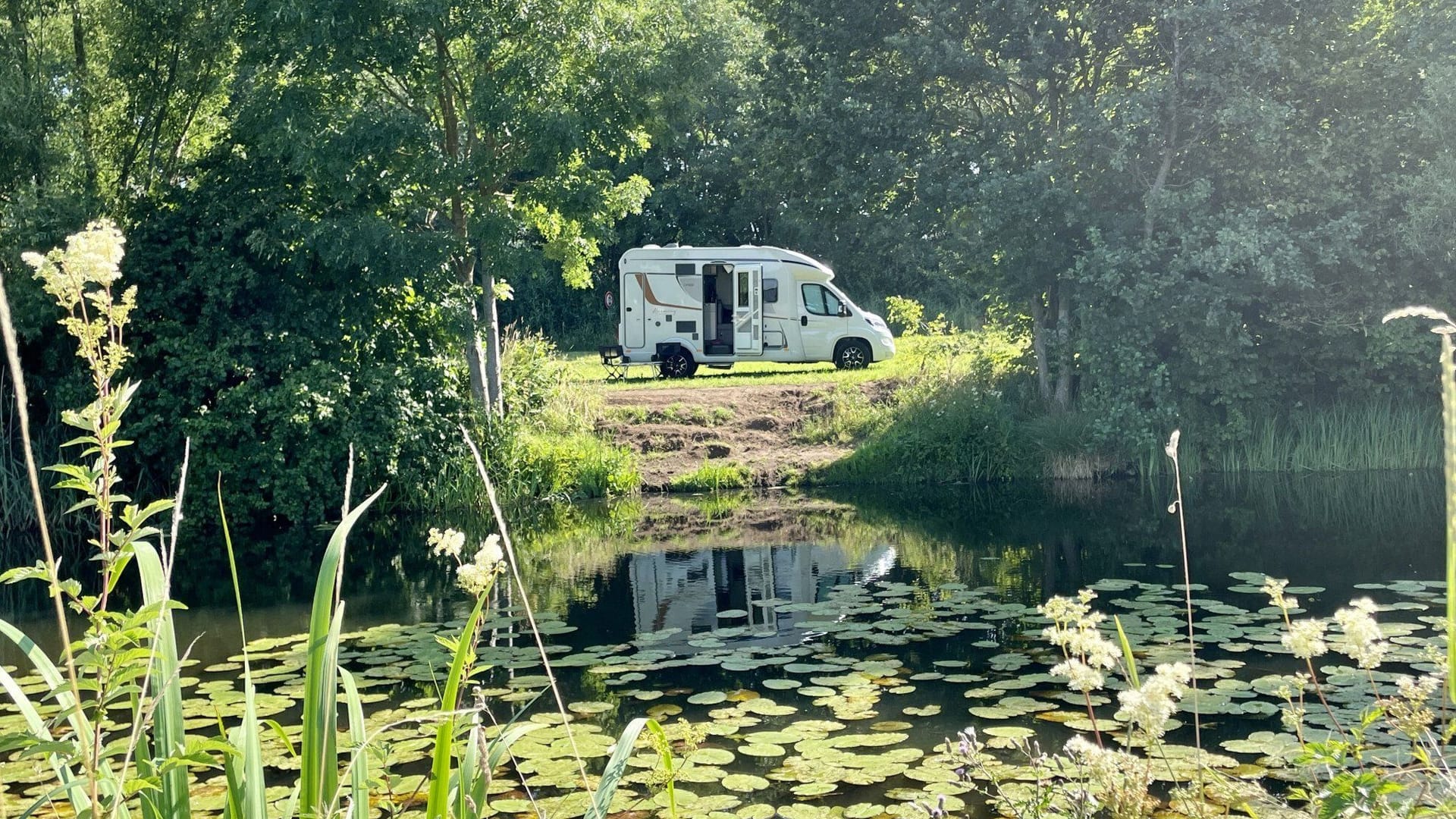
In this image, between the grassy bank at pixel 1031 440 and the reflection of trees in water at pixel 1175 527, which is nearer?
the reflection of trees in water at pixel 1175 527

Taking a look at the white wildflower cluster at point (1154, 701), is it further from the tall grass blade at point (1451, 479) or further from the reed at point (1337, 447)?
the reed at point (1337, 447)

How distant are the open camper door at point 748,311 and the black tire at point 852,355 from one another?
1.35 m

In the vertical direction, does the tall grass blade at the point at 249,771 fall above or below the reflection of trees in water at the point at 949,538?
above

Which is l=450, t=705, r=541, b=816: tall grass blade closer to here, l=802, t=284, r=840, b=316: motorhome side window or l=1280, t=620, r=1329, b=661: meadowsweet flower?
l=1280, t=620, r=1329, b=661: meadowsweet flower

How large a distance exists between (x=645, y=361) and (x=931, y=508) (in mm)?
9427

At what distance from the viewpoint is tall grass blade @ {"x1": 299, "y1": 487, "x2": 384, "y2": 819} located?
7.72 feet

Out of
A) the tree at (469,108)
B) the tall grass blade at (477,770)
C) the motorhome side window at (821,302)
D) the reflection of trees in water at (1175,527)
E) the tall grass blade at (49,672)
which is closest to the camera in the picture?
the tall grass blade at (49,672)

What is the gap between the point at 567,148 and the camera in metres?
14.9

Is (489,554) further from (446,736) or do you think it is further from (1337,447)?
(1337,447)

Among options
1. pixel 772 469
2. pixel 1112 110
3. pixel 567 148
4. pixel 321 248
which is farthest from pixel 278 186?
pixel 1112 110

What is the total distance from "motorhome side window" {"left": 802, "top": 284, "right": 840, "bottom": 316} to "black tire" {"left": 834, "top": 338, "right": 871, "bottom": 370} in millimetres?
568

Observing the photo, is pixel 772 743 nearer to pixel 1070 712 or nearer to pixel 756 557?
pixel 1070 712

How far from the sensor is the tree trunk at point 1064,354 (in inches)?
676

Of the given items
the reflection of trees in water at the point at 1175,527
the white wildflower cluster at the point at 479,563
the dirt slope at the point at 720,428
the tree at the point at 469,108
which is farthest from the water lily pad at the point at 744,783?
the dirt slope at the point at 720,428
